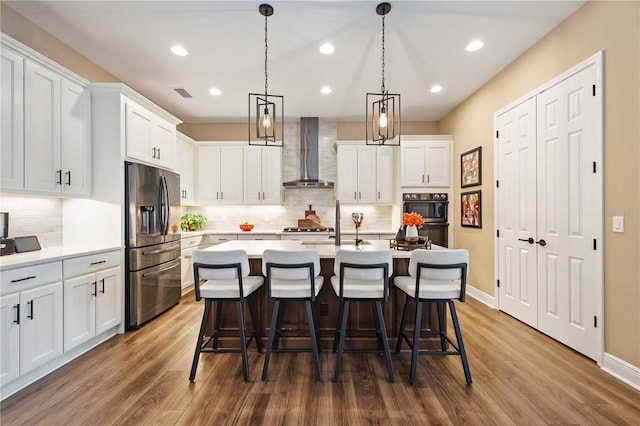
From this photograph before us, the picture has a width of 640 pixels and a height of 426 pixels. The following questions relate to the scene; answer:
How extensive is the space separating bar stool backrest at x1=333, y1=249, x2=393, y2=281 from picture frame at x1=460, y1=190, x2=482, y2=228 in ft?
9.31

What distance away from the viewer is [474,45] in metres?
3.38

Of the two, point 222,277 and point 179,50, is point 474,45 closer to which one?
point 179,50

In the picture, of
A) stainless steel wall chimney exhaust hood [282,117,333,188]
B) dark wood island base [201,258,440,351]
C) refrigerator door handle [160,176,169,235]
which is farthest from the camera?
stainless steel wall chimney exhaust hood [282,117,333,188]

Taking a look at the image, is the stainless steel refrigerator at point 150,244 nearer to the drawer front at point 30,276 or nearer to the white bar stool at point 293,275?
the drawer front at point 30,276

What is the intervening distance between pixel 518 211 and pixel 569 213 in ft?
2.51

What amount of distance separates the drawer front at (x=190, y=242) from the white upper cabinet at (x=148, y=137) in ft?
3.73

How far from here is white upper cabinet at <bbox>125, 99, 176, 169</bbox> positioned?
11.4 ft

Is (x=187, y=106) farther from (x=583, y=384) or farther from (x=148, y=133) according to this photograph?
(x=583, y=384)

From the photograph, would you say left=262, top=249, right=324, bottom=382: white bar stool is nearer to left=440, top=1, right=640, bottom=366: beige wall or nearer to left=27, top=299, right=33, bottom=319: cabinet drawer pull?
left=27, top=299, right=33, bottom=319: cabinet drawer pull

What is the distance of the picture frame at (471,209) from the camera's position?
14.9 ft

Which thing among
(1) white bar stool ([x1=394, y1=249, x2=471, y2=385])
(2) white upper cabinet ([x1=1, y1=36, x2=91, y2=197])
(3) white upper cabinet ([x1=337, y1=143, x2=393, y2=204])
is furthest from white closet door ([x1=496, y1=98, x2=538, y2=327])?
(2) white upper cabinet ([x1=1, y1=36, x2=91, y2=197])

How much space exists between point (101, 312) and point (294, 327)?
1.89 m

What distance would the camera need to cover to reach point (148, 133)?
3.81m

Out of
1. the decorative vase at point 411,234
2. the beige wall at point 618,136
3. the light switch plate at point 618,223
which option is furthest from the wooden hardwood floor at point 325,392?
the light switch plate at point 618,223
